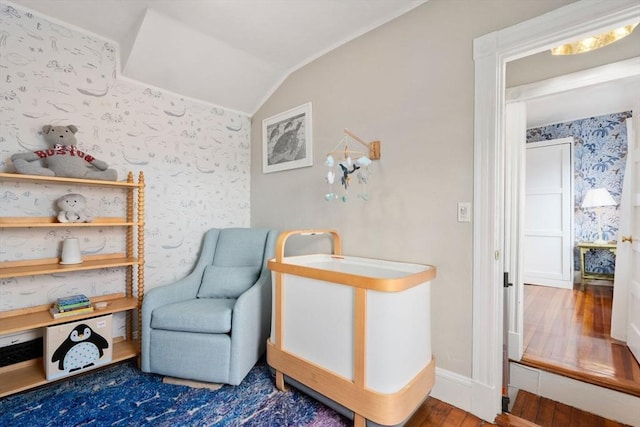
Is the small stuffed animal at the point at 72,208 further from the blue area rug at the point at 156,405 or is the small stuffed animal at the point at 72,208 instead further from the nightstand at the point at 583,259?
the nightstand at the point at 583,259

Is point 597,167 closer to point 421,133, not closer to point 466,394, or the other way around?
point 421,133

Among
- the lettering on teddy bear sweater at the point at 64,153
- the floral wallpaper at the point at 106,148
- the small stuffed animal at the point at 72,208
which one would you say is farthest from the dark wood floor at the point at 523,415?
the lettering on teddy bear sweater at the point at 64,153

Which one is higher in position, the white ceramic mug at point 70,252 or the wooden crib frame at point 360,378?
the white ceramic mug at point 70,252

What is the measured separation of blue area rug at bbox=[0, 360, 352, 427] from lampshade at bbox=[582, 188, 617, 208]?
14.0 feet

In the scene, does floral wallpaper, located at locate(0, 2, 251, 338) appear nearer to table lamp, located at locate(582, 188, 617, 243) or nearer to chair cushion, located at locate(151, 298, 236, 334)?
chair cushion, located at locate(151, 298, 236, 334)

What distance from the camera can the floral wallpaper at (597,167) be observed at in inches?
145

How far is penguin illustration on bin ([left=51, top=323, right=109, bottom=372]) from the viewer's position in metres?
1.72

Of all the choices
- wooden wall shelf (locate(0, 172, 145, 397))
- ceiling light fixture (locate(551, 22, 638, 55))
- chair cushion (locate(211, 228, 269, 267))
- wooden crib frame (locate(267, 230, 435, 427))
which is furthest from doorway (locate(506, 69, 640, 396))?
wooden wall shelf (locate(0, 172, 145, 397))

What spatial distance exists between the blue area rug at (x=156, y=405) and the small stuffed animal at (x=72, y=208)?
102cm

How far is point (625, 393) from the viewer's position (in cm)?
166

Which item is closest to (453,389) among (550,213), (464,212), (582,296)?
(464,212)

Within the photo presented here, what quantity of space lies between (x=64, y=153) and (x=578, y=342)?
392 cm

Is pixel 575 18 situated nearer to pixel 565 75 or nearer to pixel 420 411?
pixel 565 75

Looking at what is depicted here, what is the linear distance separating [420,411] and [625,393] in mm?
1204
